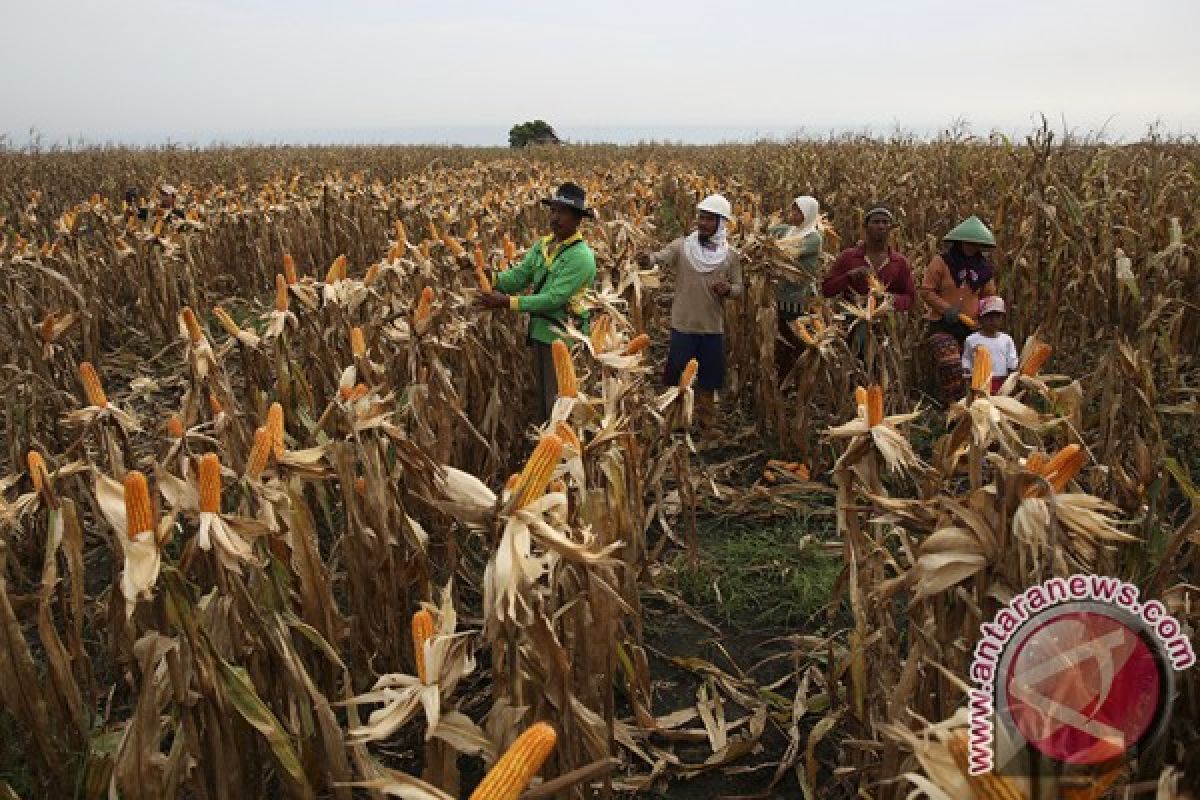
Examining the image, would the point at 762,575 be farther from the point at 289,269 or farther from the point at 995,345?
the point at 289,269

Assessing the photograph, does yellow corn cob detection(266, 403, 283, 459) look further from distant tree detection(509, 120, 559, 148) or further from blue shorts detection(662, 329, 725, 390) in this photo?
distant tree detection(509, 120, 559, 148)

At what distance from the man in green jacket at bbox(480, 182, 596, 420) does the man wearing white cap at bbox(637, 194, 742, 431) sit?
0.78 meters

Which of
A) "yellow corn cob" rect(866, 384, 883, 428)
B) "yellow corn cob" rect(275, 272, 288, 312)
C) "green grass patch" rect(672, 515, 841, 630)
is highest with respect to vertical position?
"yellow corn cob" rect(275, 272, 288, 312)

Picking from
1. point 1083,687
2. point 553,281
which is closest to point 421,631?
point 1083,687

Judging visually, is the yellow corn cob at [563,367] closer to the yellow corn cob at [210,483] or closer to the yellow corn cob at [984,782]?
the yellow corn cob at [210,483]

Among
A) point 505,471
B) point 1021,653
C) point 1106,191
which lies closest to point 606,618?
point 1021,653

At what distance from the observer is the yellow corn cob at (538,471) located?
1.65 meters

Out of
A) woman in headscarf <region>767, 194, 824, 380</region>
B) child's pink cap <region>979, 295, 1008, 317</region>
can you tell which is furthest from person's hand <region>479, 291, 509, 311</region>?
child's pink cap <region>979, 295, 1008, 317</region>

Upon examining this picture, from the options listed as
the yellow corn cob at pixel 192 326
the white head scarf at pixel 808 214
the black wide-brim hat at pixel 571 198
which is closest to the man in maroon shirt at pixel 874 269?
the white head scarf at pixel 808 214

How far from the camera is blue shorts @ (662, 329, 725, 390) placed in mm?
5633

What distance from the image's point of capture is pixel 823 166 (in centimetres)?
1320

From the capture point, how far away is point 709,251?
18.0ft

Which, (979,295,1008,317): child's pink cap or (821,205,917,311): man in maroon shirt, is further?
(821,205,917,311): man in maroon shirt

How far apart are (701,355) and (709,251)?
28.3 inches
